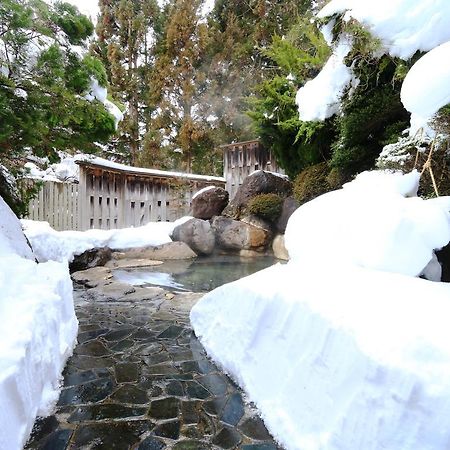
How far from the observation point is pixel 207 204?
12781 millimetres

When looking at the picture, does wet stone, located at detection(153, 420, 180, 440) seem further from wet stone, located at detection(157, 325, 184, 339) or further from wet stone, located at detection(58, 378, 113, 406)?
wet stone, located at detection(157, 325, 184, 339)

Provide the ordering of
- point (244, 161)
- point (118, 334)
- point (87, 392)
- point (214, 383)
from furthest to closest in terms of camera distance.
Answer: point (244, 161)
point (118, 334)
point (214, 383)
point (87, 392)

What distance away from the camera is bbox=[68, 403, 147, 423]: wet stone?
240 centimetres

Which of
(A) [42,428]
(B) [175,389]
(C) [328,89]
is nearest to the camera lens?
(A) [42,428]

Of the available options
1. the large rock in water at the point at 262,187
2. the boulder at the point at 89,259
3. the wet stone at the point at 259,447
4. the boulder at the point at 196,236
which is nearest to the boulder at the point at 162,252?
the boulder at the point at 196,236

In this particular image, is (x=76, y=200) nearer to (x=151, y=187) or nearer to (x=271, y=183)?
(x=151, y=187)

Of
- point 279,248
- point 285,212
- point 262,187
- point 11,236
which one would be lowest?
point 279,248

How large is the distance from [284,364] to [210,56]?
17844mm

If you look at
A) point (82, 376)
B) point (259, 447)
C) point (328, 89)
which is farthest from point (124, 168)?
point (259, 447)

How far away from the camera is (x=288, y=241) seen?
400 cm

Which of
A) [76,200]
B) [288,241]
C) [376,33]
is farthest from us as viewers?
[76,200]

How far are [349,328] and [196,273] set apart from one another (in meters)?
6.54

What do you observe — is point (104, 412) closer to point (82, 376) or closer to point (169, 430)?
point (169, 430)

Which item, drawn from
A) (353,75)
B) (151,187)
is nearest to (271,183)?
(151,187)
